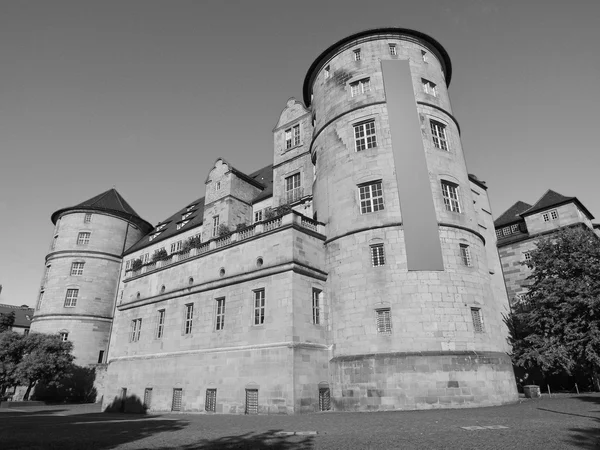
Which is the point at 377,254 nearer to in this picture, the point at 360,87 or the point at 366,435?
the point at 360,87

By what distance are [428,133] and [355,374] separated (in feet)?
51.7

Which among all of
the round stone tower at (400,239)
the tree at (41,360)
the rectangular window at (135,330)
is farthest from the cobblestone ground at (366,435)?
the tree at (41,360)

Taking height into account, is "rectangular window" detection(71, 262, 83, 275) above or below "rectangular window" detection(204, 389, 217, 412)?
above

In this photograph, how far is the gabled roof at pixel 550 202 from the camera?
113 feet

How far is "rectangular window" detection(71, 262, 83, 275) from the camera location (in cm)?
4718

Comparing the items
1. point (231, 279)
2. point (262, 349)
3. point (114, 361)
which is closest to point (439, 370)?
point (262, 349)

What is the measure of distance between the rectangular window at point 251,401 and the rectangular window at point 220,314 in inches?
184

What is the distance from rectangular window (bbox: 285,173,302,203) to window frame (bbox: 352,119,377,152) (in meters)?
6.64

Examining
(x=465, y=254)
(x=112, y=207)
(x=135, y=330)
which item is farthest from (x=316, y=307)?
(x=112, y=207)

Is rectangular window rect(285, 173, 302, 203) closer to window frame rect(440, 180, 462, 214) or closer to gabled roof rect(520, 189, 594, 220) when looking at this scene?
window frame rect(440, 180, 462, 214)

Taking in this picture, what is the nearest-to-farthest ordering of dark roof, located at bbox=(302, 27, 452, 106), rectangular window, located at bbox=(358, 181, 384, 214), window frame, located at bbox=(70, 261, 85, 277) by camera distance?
rectangular window, located at bbox=(358, 181, 384, 214), dark roof, located at bbox=(302, 27, 452, 106), window frame, located at bbox=(70, 261, 85, 277)

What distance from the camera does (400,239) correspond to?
2288cm

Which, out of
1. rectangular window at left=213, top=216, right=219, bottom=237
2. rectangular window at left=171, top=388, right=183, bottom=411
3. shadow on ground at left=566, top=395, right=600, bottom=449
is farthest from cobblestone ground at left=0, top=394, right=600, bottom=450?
rectangular window at left=213, top=216, right=219, bottom=237

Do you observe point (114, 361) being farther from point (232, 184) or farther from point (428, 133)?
point (428, 133)
